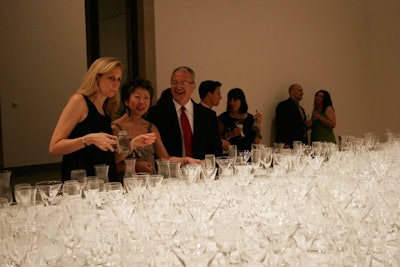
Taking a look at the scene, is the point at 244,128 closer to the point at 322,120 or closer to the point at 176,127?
the point at 176,127

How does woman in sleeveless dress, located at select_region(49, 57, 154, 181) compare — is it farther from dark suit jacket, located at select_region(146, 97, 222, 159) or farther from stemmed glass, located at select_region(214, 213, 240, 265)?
stemmed glass, located at select_region(214, 213, 240, 265)

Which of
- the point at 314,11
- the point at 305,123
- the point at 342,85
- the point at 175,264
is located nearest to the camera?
the point at 175,264

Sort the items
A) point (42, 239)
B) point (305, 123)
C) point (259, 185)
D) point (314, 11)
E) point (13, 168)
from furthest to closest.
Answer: point (314, 11), point (305, 123), point (13, 168), point (259, 185), point (42, 239)

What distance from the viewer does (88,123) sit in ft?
10.3

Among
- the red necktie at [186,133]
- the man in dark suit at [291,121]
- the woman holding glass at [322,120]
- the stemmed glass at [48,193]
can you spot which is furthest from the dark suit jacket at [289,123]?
the stemmed glass at [48,193]

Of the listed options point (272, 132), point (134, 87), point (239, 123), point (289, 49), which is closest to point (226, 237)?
point (134, 87)

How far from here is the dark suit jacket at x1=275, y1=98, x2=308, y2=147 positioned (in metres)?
7.50

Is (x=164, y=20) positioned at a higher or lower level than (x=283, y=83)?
higher

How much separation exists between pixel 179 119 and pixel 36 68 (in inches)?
145

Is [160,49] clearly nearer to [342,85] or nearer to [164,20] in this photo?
[164,20]

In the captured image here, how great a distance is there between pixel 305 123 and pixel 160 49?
3.27 metres

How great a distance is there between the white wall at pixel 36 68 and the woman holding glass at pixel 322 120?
13.7 feet

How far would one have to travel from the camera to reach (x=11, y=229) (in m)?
1.69

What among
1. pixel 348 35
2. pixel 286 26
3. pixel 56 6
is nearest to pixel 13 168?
pixel 56 6
